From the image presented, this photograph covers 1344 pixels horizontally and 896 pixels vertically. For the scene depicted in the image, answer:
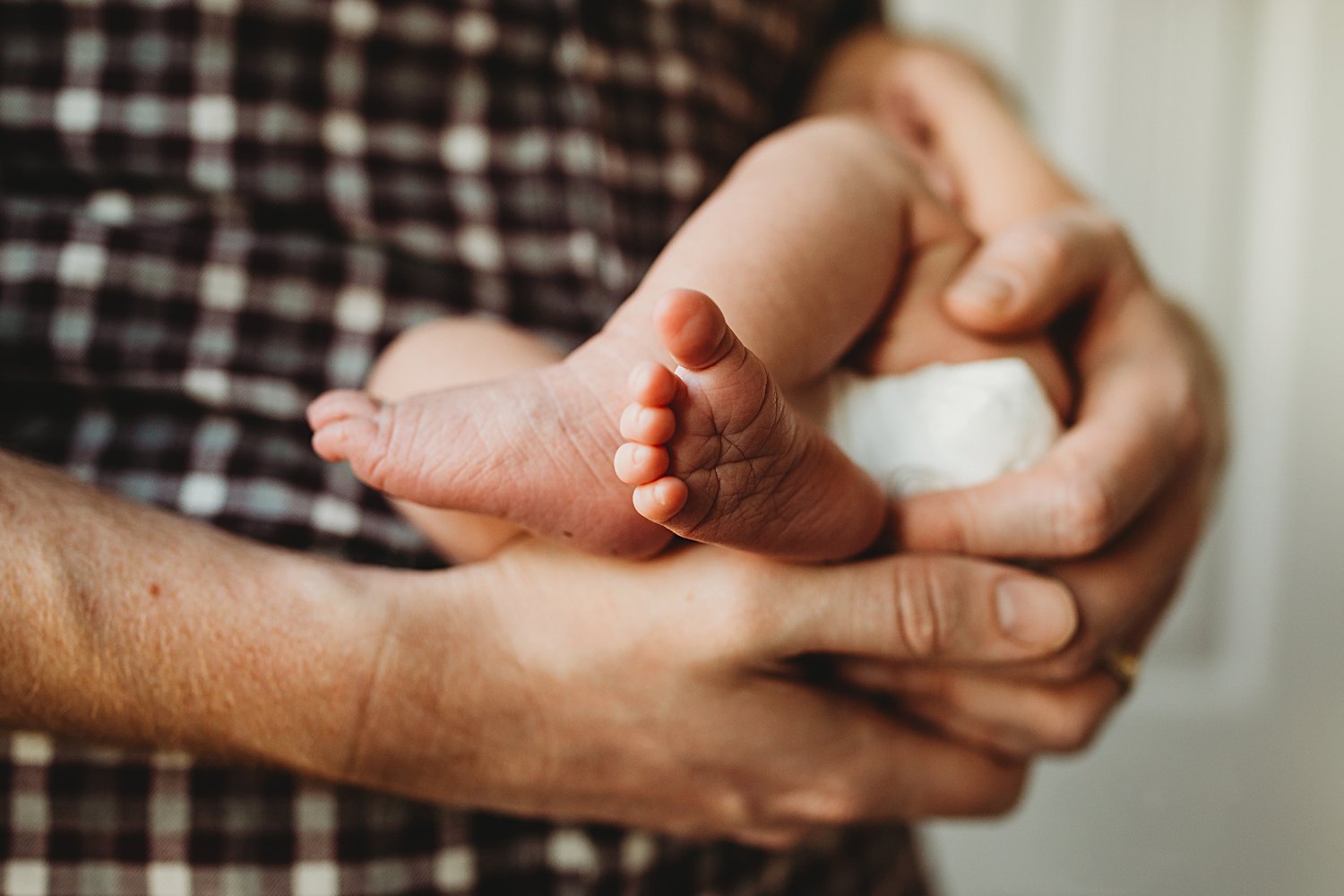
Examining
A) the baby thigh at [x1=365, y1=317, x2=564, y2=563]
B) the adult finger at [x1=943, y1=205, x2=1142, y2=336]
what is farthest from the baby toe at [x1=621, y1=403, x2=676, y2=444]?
the adult finger at [x1=943, y1=205, x2=1142, y2=336]

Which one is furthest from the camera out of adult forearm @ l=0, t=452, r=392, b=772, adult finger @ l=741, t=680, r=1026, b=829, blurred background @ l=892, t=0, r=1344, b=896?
blurred background @ l=892, t=0, r=1344, b=896

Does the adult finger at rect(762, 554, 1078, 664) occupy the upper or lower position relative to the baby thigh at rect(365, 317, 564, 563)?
lower

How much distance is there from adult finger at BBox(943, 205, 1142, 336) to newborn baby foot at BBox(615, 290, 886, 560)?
0.20 meters

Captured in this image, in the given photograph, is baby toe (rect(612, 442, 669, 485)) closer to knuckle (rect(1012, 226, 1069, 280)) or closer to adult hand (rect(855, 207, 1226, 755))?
adult hand (rect(855, 207, 1226, 755))

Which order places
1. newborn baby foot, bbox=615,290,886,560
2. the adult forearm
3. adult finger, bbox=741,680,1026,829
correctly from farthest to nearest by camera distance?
adult finger, bbox=741,680,1026,829 → the adult forearm → newborn baby foot, bbox=615,290,886,560

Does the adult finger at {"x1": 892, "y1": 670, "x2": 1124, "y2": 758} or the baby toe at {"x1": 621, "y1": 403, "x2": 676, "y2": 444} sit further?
the adult finger at {"x1": 892, "y1": 670, "x2": 1124, "y2": 758}

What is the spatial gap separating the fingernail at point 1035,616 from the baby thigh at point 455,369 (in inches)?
12.4

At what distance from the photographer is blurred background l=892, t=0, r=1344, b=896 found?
1778mm

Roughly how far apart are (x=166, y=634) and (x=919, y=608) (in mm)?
431

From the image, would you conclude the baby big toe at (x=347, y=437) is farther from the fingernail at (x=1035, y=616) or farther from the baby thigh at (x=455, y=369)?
the fingernail at (x=1035, y=616)

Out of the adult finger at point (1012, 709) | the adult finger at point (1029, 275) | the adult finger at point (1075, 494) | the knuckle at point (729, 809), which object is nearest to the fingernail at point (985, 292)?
the adult finger at point (1029, 275)

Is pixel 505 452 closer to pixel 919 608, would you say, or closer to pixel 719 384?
pixel 719 384

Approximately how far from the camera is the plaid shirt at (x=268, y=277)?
586mm

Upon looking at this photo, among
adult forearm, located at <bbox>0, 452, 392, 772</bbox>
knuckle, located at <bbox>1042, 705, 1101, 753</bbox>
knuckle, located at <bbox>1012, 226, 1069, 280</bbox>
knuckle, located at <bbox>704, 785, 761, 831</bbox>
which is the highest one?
knuckle, located at <bbox>1012, 226, 1069, 280</bbox>
